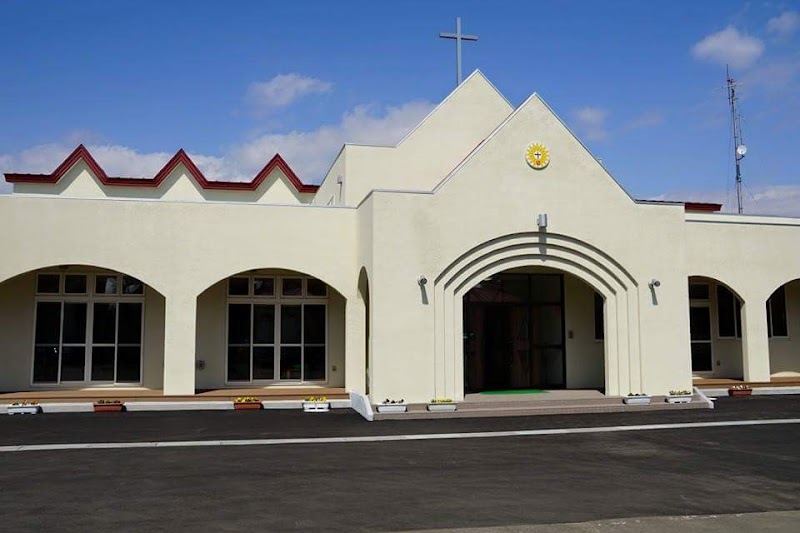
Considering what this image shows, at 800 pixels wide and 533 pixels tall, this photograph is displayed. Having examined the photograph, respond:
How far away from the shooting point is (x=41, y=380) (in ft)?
59.3

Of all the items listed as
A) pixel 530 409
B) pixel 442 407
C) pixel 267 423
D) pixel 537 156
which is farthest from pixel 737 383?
pixel 267 423

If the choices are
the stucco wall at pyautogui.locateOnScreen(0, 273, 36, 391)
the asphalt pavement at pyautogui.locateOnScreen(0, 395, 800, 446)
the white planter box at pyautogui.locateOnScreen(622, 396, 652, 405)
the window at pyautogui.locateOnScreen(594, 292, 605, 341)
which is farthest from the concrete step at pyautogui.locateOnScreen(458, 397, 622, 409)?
the stucco wall at pyautogui.locateOnScreen(0, 273, 36, 391)

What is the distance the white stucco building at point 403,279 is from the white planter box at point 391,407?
1.26ft

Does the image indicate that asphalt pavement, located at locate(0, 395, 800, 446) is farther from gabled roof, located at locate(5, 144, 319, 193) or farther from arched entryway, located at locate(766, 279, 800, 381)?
gabled roof, located at locate(5, 144, 319, 193)

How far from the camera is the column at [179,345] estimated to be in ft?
56.4

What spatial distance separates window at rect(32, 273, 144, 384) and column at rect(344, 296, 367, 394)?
5356 millimetres

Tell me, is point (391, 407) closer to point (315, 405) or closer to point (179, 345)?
point (315, 405)

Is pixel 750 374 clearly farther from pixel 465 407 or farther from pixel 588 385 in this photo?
pixel 465 407

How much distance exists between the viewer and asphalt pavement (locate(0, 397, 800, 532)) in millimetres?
7523

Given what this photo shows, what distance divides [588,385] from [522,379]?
1.80 m

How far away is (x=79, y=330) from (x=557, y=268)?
12.1m

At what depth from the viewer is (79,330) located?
18266 mm

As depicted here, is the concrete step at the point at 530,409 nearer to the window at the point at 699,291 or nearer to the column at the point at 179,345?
the column at the point at 179,345

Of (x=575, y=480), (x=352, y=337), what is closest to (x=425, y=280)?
(x=352, y=337)
